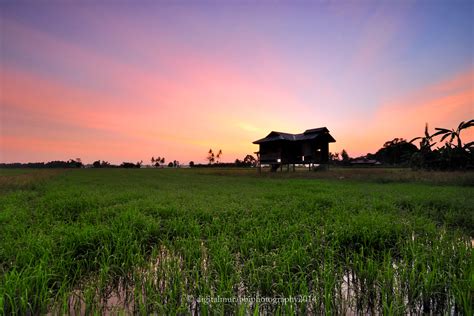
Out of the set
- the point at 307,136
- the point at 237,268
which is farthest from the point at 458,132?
the point at 307,136

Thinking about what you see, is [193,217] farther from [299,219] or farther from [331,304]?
[331,304]

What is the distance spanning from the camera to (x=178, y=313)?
232cm

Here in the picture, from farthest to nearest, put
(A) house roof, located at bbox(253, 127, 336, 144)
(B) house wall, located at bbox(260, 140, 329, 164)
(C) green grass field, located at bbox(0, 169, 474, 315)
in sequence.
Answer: (B) house wall, located at bbox(260, 140, 329, 164), (A) house roof, located at bbox(253, 127, 336, 144), (C) green grass field, located at bbox(0, 169, 474, 315)

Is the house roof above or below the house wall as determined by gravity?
above

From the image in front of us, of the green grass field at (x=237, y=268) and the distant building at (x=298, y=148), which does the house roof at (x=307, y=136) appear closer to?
the distant building at (x=298, y=148)

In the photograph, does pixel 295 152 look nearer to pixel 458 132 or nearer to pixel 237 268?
pixel 458 132

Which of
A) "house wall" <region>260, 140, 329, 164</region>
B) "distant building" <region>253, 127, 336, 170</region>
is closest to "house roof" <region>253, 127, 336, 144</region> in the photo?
"distant building" <region>253, 127, 336, 170</region>

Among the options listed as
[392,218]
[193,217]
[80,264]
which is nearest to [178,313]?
[80,264]

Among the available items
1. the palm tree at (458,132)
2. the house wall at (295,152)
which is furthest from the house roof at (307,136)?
the palm tree at (458,132)

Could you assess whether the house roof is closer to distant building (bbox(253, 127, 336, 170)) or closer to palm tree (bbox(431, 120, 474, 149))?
distant building (bbox(253, 127, 336, 170))

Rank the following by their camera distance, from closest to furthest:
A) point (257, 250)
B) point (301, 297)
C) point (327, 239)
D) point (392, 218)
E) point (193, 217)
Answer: point (301, 297) < point (257, 250) < point (327, 239) < point (392, 218) < point (193, 217)

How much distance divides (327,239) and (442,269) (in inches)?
66.1

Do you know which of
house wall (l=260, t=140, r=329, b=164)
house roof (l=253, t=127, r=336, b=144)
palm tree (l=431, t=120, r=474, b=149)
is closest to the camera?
palm tree (l=431, t=120, r=474, b=149)

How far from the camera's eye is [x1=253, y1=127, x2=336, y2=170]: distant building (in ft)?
81.1
